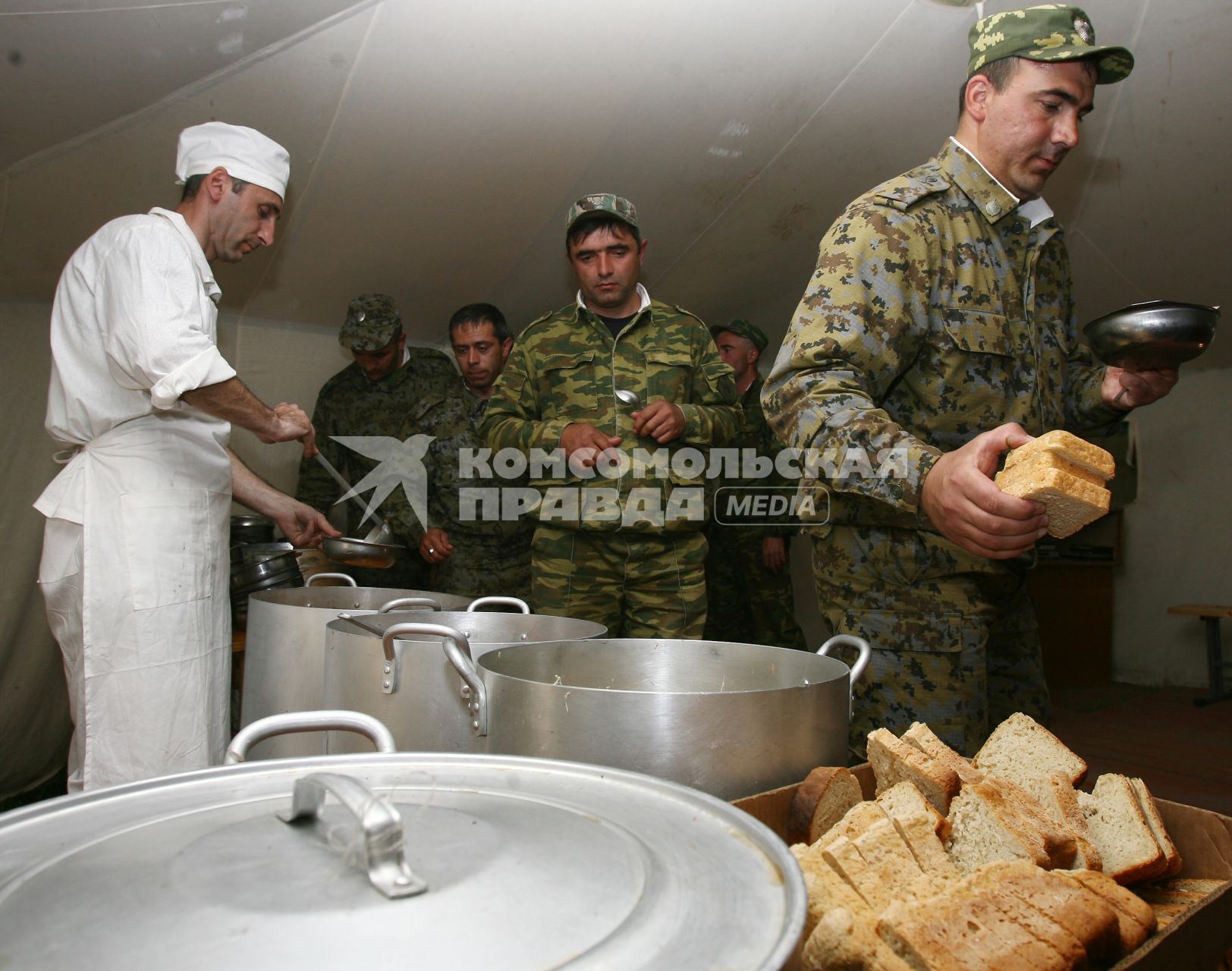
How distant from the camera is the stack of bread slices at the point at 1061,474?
0.98 m

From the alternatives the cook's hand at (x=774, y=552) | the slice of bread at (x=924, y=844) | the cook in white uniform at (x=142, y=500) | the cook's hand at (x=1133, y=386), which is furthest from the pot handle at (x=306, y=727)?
the cook's hand at (x=774, y=552)

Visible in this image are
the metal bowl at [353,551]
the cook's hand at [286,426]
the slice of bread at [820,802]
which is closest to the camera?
the slice of bread at [820,802]

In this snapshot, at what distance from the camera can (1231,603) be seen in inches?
174

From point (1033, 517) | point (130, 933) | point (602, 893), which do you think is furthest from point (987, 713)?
point (130, 933)

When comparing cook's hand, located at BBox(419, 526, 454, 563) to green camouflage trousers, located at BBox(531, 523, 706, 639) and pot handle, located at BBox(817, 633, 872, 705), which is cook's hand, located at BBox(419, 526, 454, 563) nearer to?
green camouflage trousers, located at BBox(531, 523, 706, 639)

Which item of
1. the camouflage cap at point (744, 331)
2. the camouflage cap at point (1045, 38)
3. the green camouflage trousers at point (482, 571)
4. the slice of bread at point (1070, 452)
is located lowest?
the green camouflage trousers at point (482, 571)

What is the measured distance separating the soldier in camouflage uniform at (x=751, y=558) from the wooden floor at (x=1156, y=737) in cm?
126

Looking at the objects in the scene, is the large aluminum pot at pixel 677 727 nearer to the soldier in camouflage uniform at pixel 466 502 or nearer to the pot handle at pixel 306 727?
the pot handle at pixel 306 727

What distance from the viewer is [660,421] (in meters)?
2.36

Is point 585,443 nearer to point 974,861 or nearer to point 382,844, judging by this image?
point 974,861

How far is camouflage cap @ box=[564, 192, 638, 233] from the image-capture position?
2627mm

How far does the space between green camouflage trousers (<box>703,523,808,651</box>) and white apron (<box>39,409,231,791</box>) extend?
2594 millimetres

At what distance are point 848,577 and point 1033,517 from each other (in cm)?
49

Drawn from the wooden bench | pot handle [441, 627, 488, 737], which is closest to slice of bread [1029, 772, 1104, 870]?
pot handle [441, 627, 488, 737]
